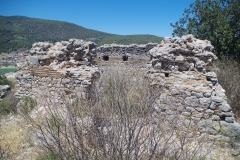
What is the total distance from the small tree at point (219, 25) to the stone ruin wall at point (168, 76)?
15.7 ft

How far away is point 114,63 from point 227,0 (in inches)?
311

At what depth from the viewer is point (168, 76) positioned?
575 cm

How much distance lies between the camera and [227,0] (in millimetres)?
11180

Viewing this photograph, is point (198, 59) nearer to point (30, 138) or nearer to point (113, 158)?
point (113, 158)

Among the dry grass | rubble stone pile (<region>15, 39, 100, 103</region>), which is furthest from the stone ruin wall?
the dry grass

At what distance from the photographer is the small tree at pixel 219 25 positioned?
10109 millimetres

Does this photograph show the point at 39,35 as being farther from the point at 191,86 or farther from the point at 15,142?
the point at 191,86

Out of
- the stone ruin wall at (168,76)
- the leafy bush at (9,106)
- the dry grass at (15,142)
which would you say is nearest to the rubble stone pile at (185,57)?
the stone ruin wall at (168,76)

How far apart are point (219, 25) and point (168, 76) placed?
658 cm

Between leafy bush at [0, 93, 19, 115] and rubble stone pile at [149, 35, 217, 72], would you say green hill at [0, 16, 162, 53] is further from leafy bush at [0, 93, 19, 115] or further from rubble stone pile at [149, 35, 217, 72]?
rubble stone pile at [149, 35, 217, 72]

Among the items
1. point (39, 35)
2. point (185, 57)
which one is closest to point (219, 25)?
point (185, 57)

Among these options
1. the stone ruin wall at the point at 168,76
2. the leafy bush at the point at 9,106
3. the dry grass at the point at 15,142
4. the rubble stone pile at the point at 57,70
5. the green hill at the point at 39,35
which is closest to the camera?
the dry grass at the point at 15,142

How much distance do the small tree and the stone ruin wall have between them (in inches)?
188

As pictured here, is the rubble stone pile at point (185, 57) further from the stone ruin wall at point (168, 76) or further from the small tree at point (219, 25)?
the small tree at point (219, 25)
